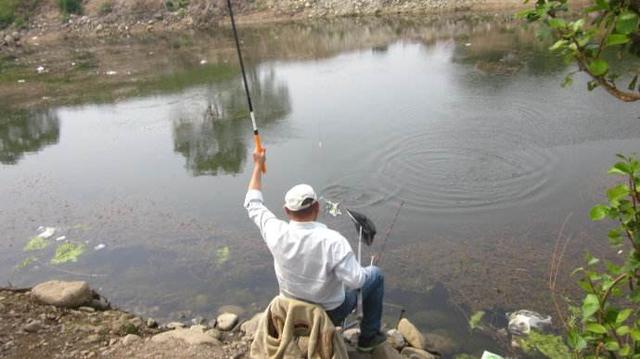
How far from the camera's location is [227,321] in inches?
214

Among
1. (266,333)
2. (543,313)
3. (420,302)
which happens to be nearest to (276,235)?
(266,333)

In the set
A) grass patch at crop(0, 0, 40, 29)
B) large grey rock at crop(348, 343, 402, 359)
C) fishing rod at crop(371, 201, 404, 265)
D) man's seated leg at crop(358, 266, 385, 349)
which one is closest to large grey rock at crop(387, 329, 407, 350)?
large grey rock at crop(348, 343, 402, 359)

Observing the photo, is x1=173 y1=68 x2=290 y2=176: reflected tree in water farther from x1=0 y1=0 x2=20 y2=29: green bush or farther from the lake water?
x1=0 y1=0 x2=20 y2=29: green bush

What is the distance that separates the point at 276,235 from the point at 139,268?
388cm

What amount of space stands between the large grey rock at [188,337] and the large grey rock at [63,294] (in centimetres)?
120

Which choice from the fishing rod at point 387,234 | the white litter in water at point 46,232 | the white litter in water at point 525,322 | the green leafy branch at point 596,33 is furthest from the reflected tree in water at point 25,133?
the green leafy branch at point 596,33

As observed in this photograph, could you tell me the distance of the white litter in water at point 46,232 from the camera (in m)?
7.66

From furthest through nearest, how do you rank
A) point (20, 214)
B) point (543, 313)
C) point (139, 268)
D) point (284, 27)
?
point (284, 27) < point (20, 214) < point (139, 268) < point (543, 313)

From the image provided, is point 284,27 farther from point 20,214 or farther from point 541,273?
point 541,273

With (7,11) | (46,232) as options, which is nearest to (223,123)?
(46,232)

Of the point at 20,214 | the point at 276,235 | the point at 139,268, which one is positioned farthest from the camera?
the point at 20,214

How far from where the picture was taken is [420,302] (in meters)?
5.62

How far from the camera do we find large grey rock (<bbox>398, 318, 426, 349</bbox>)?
16.0ft

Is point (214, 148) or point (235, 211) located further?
point (214, 148)
